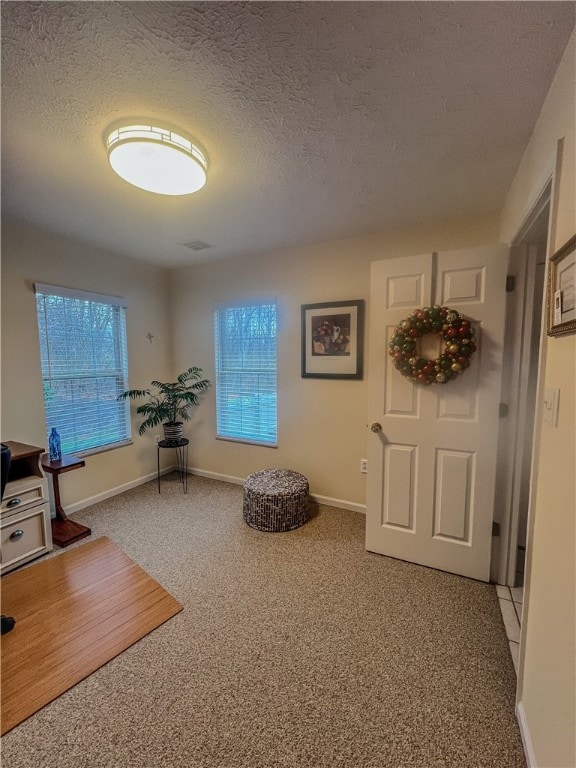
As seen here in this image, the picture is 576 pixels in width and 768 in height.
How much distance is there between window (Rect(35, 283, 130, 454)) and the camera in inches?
111

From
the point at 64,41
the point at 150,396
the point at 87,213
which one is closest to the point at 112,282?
the point at 87,213

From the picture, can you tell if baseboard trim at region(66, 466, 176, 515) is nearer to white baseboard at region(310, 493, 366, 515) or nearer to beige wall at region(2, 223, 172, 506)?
beige wall at region(2, 223, 172, 506)

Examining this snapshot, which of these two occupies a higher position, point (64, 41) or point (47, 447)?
point (64, 41)

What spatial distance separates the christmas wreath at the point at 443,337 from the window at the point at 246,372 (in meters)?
1.54

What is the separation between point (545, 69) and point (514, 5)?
335 mm

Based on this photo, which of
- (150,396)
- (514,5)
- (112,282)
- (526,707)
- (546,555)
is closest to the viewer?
(514,5)

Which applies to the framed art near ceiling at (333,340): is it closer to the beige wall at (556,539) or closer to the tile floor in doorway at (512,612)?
the beige wall at (556,539)

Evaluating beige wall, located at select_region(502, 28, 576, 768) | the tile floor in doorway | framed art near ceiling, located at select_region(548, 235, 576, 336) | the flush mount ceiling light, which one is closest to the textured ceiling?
the flush mount ceiling light

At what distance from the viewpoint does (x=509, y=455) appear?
78.7 inches

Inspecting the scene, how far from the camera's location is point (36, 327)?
2701 mm

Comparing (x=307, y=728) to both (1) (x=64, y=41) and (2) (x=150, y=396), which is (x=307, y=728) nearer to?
(1) (x=64, y=41)

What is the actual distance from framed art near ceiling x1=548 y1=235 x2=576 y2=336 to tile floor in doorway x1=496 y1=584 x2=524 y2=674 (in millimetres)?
1507

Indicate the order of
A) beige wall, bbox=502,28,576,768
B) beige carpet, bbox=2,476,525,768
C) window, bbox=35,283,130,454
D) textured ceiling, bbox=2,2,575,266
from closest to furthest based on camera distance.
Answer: beige wall, bbox=502,28,576,768, textured ceiling, bbox=2,2,575,266, beige carpet, bbox=2,476,525,768, window, bbox=35,283,130,454

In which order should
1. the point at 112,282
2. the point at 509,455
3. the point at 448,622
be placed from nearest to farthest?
1. the point at 448,622
2. the point at 509,455
3. the point at 112,282
